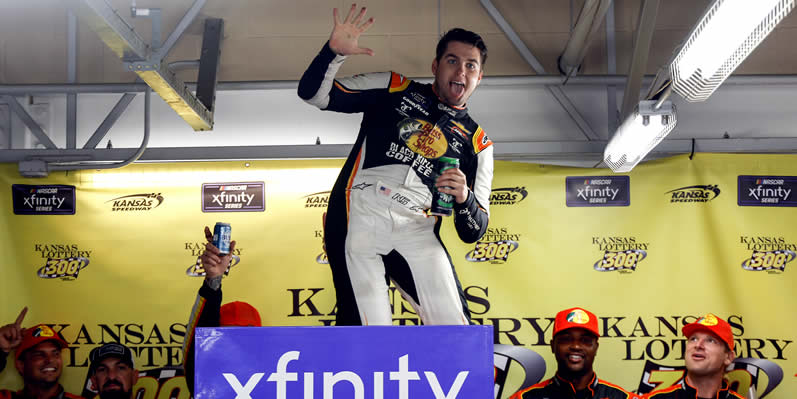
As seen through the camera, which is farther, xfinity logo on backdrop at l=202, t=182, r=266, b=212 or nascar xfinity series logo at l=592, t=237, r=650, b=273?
xfinity logo on backdrop at l=202, t=182, r=266, b=212

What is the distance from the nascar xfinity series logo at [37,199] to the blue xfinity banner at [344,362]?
4.20 m

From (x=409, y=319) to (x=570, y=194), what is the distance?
1.30 m

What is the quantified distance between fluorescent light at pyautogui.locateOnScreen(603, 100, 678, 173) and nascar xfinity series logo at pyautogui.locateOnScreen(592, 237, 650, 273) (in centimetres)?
59

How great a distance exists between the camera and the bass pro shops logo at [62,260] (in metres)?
5.51

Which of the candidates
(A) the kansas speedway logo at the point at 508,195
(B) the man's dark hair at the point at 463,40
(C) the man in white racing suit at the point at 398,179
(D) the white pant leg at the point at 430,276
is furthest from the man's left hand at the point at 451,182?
(A) the kansas speedway logo at the point at 508,195

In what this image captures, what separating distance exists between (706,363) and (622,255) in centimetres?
88

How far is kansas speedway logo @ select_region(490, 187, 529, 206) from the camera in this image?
18.2 feet

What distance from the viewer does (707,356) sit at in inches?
192

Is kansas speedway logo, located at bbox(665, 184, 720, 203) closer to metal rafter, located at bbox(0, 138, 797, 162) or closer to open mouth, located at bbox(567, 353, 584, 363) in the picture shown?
metal rafter, located at bbox(0, 138, 797, 162)

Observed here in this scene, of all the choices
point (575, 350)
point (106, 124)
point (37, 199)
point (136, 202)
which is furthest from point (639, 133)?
point (37, 199)

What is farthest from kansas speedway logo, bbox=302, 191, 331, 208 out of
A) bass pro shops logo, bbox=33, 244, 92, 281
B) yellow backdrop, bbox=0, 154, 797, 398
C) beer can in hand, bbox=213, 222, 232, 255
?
beer can in hand, bbox=213, 222, 232, 255

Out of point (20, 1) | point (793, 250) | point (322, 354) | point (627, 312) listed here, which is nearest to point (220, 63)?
point (20, 1)

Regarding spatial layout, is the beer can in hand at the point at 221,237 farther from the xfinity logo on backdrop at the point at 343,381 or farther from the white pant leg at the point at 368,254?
the xfinity logo on backdrop at the point at 343,381

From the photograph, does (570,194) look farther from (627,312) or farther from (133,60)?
(133,60)
